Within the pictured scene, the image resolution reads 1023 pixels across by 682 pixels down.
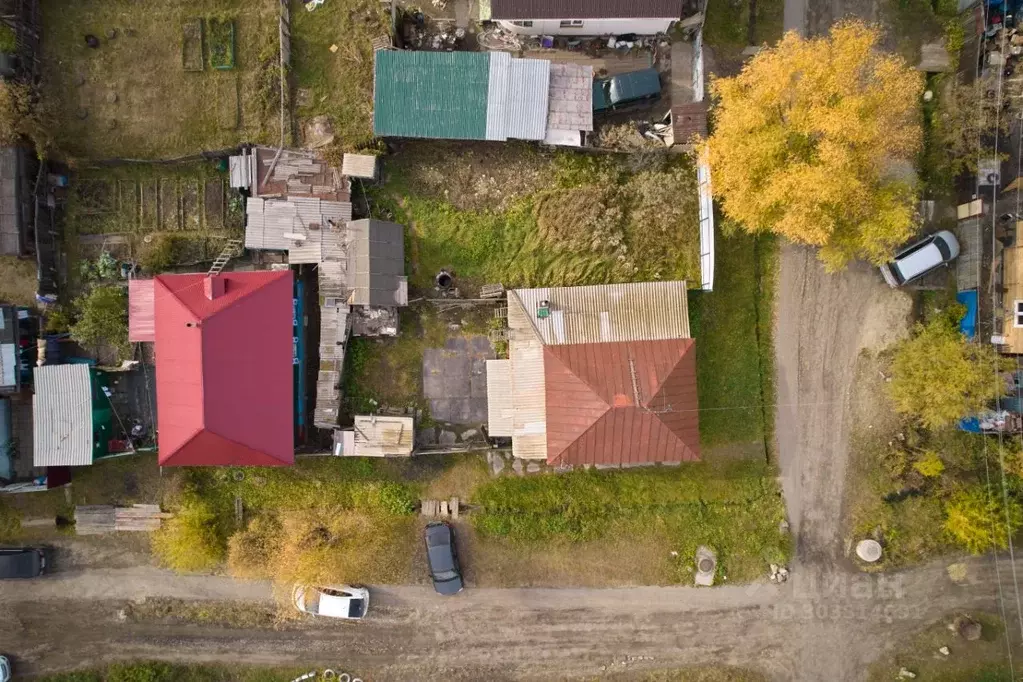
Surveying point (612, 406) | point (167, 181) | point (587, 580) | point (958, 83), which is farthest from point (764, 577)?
point (167, 181)

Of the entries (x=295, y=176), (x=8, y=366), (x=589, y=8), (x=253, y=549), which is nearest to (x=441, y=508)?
(x=253, y=549)

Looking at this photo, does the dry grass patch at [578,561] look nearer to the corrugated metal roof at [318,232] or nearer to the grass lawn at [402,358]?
the grass lawn at [402,358]

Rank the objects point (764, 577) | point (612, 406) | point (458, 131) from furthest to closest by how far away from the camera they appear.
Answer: point (764, 577) → point (458, 131) → point (612, 406)

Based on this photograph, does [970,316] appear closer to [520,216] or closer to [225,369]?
[520,216]

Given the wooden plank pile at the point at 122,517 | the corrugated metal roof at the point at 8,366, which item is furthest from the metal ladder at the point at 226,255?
the wooden plank pile at the point at 122,517

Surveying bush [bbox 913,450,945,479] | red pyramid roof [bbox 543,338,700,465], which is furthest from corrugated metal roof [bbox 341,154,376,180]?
bush [bbox 913,450,945,479]

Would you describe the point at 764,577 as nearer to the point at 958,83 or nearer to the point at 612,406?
the point at 612,406

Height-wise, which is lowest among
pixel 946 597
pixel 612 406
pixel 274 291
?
pixel 946 597
